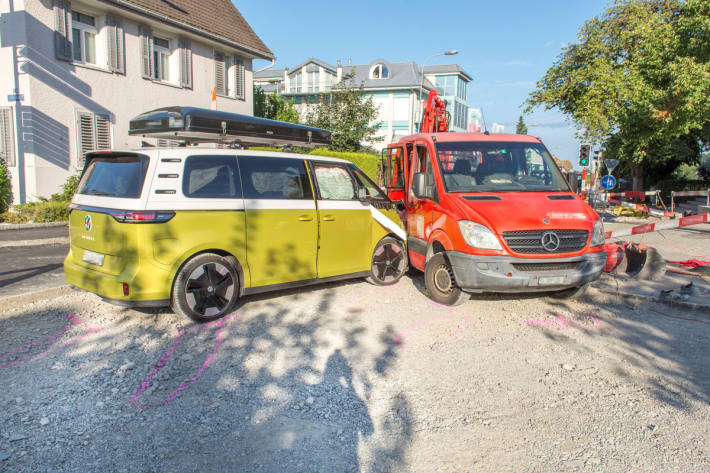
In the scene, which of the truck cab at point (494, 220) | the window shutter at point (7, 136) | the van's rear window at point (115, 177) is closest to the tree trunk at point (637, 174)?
the truck cab at point (494, 220)

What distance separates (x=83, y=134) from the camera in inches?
617

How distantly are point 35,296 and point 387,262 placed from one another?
4.49 m

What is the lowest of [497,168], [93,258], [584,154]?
[93,258]

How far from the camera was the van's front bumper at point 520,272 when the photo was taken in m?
5.73

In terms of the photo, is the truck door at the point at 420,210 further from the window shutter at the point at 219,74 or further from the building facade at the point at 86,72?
the window shutter at the point at 219,74

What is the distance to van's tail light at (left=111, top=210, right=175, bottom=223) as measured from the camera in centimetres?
495

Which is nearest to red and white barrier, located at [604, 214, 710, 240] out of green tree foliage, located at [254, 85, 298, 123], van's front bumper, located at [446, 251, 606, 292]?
van's front bumper, located at [446, 251, 606, 292]

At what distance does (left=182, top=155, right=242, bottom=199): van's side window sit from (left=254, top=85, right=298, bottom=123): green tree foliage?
23.4m

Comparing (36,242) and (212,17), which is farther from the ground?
(212,17)

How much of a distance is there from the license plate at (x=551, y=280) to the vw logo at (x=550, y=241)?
12.9 inches

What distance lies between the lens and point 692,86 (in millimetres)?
15750

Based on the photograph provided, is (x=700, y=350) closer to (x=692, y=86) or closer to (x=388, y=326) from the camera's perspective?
(x=388, y=326)

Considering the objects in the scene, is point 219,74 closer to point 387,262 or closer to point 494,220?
point 387,262

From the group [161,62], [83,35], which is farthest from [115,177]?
[161,62]
